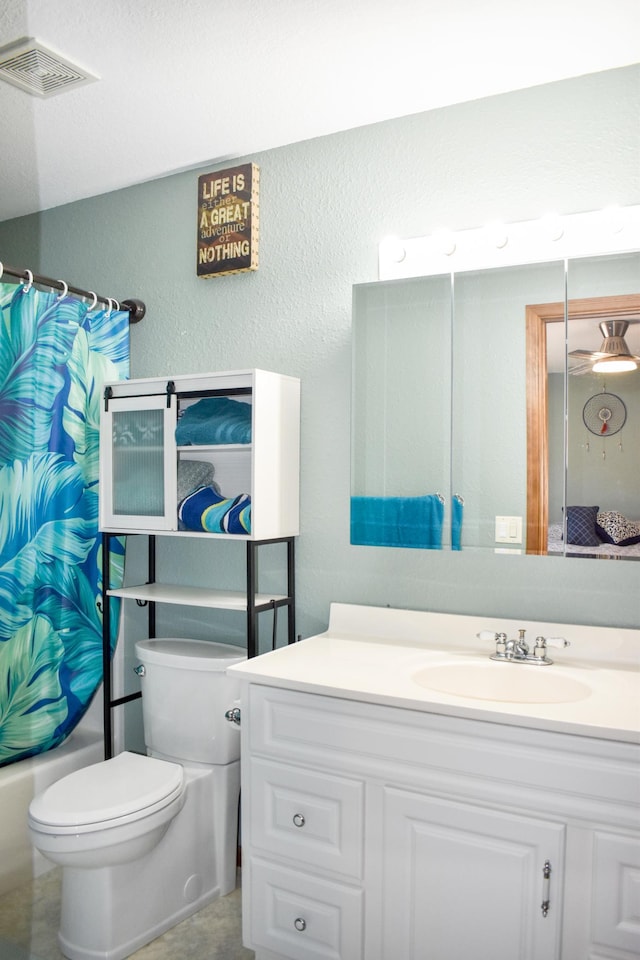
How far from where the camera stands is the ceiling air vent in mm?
1911

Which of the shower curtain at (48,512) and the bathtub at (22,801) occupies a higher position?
the shower curtain at (48,512)

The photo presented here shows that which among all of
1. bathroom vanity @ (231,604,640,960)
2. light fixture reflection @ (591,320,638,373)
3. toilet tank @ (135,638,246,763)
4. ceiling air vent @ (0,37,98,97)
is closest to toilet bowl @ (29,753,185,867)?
toilet tank @ (135,638,246,763)

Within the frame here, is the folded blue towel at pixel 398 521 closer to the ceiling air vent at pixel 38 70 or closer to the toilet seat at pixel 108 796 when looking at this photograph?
the toilet seat at pixel 108 796

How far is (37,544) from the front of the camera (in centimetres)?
240

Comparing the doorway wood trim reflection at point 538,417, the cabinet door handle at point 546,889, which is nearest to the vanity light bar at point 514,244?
the doorway wood trim reflection at point 538,417

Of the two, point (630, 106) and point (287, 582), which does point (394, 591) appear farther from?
point (630, 106)

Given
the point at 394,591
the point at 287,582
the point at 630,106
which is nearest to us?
the point at 630,106

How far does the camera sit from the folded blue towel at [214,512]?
225cm

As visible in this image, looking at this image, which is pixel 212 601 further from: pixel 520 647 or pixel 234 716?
pixel 520 647

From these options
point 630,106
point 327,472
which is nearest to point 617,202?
point 630,106

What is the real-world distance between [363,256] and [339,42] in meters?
0.61

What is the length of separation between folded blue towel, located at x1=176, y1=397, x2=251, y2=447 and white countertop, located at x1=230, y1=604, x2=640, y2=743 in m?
0.62

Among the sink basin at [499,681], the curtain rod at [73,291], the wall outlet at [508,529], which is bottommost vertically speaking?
the sink basin at [499,681]

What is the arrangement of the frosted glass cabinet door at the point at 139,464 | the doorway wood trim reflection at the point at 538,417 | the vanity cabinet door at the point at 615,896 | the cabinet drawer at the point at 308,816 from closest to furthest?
the vanity cabinet door at the point at 615,896 < the cabinet drawer at the point at 308,816 < the doorway wood trim reflection at the point at 538,417 < the frosted glass cabinet door at the point at 139,464
